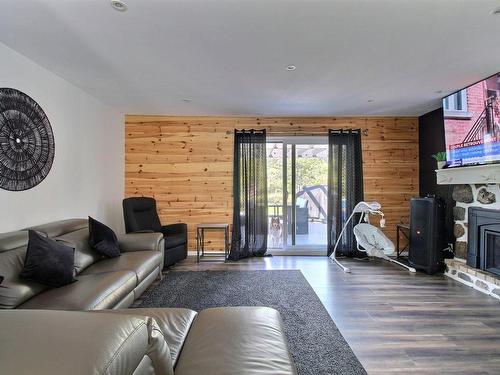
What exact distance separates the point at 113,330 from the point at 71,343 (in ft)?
0.31

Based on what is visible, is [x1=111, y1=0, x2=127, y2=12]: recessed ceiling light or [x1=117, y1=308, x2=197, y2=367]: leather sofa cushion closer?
[x1=117, y1=308, x2=197, y2=367]: leather sofa cushion

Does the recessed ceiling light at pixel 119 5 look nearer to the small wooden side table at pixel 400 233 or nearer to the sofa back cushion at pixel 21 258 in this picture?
the sofa back cushion at pixel 21 258

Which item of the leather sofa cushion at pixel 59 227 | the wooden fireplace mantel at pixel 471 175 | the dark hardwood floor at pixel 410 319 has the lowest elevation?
the dark hardwood floor at pixel 410 319

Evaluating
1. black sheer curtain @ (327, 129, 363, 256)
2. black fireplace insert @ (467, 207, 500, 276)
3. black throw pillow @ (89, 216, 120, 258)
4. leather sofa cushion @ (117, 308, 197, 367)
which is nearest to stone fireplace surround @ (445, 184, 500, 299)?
black fireplace insert @ (467, 207, 500, 276)

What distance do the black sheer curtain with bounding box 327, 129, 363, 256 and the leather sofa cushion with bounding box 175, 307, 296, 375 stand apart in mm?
3321

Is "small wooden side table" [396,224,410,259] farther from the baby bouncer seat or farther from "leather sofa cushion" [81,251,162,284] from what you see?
"leather sofa cushion" [81,251,162,284]

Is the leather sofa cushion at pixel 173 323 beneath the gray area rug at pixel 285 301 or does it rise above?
above

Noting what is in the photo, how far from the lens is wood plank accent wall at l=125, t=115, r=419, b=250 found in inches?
184

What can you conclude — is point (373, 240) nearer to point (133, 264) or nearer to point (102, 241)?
point (133, 264)

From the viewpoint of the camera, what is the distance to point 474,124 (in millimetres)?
3199

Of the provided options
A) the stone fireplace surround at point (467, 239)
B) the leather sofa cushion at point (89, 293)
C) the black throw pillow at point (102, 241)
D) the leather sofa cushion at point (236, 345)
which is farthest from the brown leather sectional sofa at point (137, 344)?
the stone fireplace surround at point (467, 239)

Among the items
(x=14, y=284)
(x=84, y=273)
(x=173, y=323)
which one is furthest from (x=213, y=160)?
(x=173, y=323)

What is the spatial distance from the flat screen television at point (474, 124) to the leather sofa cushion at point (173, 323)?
3599 millimetres

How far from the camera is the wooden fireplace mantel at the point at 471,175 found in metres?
3.01
